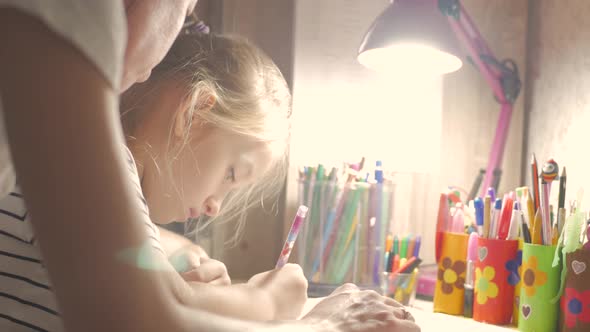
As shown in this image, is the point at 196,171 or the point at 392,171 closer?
the point at 196,171

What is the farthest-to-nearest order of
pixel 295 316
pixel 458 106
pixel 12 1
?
pixel 458 106
pixel 295 316
pixel 12 1

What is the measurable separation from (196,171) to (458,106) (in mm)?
569

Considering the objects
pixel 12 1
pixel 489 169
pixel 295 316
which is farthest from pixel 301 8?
pixel 12 1

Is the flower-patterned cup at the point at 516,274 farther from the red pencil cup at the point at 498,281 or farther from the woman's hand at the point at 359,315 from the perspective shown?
the woman's hand at the point at 359,315

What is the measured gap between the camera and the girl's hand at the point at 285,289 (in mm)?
636

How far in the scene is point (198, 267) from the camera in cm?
73

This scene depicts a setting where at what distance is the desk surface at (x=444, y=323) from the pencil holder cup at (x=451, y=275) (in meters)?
0.02

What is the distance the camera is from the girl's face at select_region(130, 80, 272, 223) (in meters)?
0.70

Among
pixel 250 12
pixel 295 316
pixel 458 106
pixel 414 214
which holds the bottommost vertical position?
pixel 295 316

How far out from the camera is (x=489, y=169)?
1025mm

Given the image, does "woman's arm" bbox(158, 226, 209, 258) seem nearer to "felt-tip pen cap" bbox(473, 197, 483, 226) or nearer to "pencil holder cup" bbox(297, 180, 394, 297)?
"pencil holder cup" bbox(297, 180, 394, 297)

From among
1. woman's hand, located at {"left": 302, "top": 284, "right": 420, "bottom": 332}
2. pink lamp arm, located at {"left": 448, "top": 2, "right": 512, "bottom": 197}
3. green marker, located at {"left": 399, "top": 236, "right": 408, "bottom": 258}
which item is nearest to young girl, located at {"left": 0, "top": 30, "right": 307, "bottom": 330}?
woman's hand, located at {"left": 302, "top": 284, "right": 420, "bottom": 332}

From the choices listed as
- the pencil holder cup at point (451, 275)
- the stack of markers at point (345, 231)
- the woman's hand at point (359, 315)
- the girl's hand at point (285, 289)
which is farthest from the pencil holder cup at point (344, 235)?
the woman's hand at point (359, 315)

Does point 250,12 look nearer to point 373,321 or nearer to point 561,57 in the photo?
point 561,57
